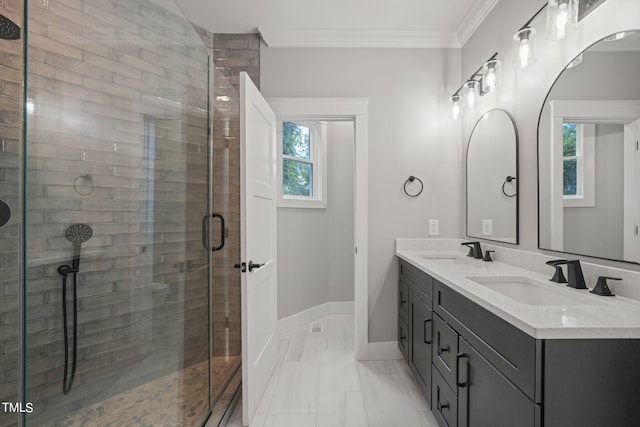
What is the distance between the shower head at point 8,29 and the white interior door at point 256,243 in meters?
0.98

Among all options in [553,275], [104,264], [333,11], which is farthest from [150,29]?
[553,275]

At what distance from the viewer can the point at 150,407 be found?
1.40 meters

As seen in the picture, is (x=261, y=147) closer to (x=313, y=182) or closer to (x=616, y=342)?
(x=313, y=182)

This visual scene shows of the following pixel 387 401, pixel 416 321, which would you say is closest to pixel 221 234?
pixel 416 321

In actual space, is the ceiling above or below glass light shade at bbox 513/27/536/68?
above

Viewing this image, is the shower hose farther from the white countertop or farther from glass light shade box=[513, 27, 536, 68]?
glass light shade box=[513, 27, 536, 68]

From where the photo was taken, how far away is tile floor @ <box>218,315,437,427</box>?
6.11ft

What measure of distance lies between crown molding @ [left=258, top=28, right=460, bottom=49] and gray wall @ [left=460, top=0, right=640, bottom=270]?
0.34 m

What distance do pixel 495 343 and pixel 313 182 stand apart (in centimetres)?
286

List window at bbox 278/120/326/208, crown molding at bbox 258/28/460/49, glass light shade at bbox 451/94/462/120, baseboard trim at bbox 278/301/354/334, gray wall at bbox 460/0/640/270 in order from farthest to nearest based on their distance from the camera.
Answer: window at bbox 278/120/326/208 → baseboard trim at bbox 278/301/354/334 → crown molding at bbox 258/28/460/49 → glass light shade at bbox 451/94/462/120 → gray wall at bbox 460/0/640/270

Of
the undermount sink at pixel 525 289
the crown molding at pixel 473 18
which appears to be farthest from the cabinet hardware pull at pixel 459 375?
the crown molding at pixel 473 18

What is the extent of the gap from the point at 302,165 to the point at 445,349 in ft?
8.40

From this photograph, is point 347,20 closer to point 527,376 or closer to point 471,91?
point 471,91

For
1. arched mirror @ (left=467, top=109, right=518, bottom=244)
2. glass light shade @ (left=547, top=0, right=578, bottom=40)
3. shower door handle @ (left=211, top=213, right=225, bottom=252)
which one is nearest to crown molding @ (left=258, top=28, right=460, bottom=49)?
arched mirror @ (left=467, top=109, right=518, bottom=244)
